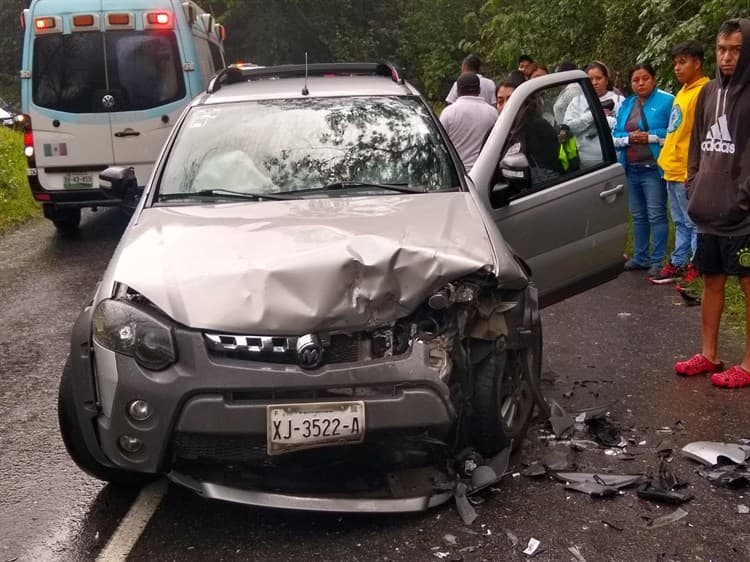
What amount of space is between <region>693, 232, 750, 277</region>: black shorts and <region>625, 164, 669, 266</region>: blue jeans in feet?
8.48

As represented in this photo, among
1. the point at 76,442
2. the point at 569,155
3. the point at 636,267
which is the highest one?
the point at 569,155

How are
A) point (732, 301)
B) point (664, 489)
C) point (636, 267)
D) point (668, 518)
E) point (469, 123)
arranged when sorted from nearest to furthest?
point (668, 518), point (664, 489), point (732, 301), point (469, 123), point (636, 267)

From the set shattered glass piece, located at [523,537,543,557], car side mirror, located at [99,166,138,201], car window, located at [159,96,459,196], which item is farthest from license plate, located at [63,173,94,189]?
shattered glass piece, located at [523,537,543,557]

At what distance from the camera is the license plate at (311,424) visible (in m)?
3.29

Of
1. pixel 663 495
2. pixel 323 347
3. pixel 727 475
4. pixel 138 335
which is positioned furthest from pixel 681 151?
pixel 138 335

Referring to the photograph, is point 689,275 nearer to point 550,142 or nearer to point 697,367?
point 697,367

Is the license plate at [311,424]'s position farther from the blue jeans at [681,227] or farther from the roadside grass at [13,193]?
the roadside grass at [13,193]

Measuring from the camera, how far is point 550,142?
17.6 feet

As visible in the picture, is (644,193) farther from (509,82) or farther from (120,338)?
(120,338)

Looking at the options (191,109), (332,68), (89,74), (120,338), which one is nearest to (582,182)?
(332,68)

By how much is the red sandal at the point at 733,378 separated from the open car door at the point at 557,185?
94 centimetres

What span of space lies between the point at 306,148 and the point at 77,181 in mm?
5742

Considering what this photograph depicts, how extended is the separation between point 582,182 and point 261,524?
293cm

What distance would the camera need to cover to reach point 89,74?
31.6 ft
